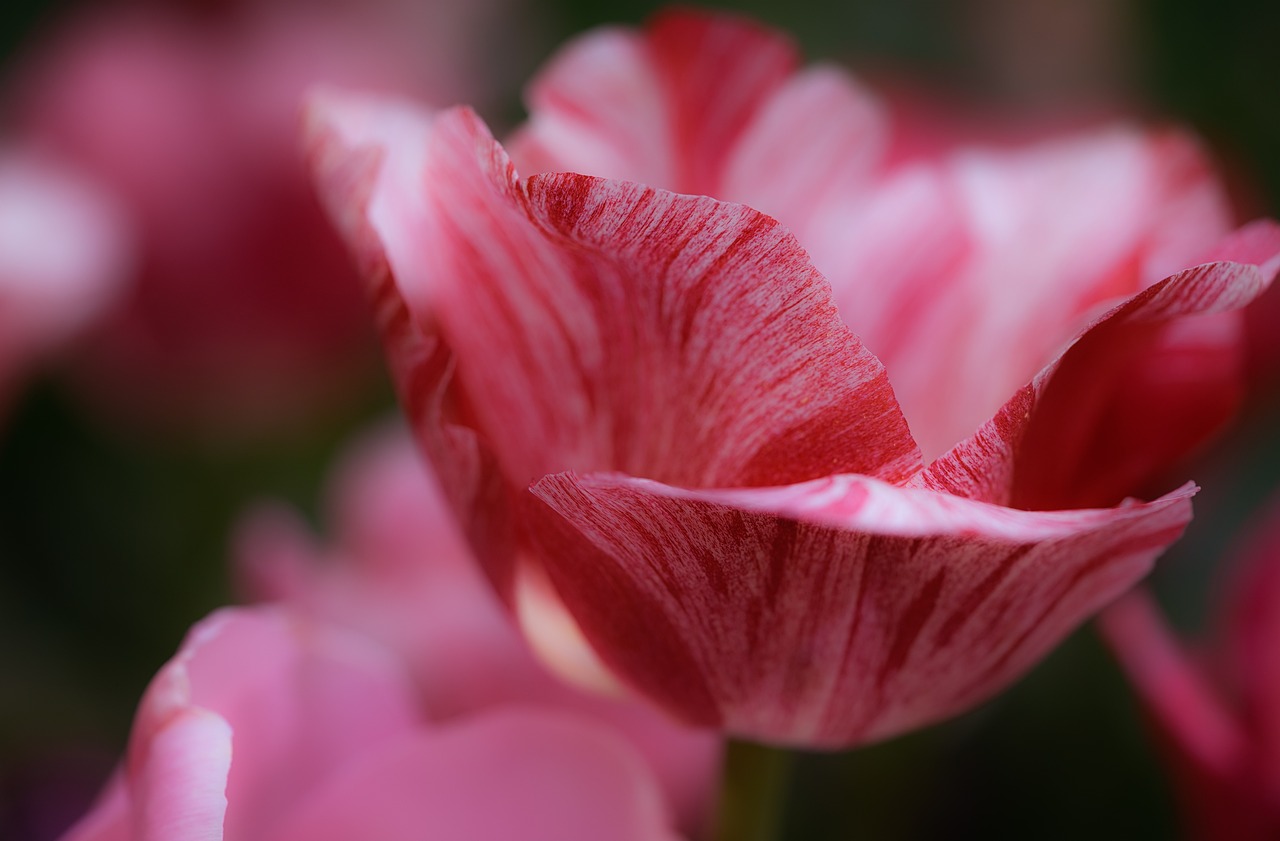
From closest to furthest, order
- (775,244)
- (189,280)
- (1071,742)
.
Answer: (775,244) → (1071,742) → (189,280)

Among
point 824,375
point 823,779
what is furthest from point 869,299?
point 823,779

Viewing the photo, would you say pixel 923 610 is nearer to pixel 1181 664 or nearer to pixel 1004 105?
pixel 1181 664

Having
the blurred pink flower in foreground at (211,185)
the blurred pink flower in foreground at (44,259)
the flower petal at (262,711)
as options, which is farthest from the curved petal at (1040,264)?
the blurred pink flower in foreground at (211,185)

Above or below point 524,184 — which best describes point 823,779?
below

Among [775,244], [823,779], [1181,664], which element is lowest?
[823,779]

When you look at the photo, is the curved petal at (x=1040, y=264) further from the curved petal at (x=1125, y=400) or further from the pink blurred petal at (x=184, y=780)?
the pink blurred petal at (x=184, y=780)

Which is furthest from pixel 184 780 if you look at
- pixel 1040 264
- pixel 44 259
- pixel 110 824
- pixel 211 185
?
pixel 211 185
